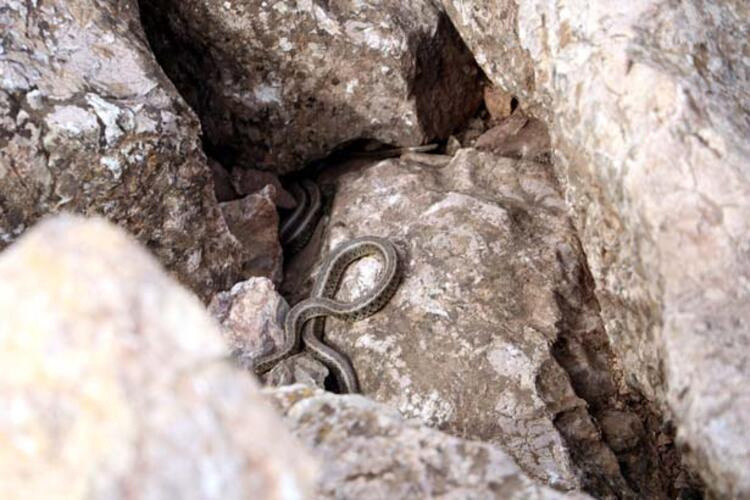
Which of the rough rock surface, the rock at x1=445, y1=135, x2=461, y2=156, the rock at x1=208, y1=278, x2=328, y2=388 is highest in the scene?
the rough rock surface

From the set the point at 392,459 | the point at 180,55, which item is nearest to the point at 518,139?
the point at 180,55

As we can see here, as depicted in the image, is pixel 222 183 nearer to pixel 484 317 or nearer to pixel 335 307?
pixel 335 307

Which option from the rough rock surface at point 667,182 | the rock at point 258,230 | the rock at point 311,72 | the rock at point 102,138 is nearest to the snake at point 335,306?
the rock at point 258,230

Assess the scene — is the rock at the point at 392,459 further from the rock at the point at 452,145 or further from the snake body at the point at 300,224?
the rock at the point at 452,145

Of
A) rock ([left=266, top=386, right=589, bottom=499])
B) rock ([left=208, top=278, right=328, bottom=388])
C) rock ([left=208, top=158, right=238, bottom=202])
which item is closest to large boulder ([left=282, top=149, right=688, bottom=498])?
rock ([left=208, top=278, right=328, bottom=388])

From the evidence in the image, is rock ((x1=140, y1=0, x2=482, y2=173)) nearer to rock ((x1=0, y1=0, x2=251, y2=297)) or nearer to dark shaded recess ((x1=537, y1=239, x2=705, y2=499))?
rock ((x1=0, y1=0, x2=251, y2=297))

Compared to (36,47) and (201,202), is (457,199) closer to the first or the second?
(201,202)

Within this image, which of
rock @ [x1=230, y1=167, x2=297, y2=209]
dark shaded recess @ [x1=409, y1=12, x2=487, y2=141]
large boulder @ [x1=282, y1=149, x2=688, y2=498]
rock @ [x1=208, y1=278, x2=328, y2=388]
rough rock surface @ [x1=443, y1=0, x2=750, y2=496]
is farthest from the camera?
rock @ [x1=230, y1=167, x2=297, y2=209]
